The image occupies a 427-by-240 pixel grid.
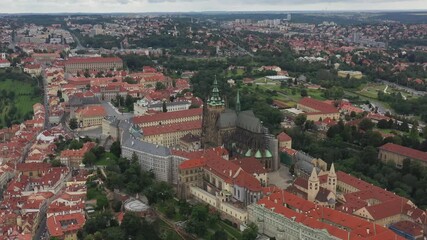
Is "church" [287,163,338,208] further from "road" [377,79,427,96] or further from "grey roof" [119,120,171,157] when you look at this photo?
"road" [377,79,427,96]

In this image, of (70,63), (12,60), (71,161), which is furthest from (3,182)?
(12,60)

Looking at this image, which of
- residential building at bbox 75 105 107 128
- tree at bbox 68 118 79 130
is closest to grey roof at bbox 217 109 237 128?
residential building at bbox 75 105 107 128

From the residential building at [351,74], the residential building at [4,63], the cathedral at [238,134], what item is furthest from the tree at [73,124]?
the residential building at [351,74]

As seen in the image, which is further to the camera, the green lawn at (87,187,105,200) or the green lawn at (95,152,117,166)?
the green lawn at (95,152,117,166)

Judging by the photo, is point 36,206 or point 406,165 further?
point 406,165

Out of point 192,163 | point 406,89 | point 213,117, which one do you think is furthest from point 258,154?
point 406,89

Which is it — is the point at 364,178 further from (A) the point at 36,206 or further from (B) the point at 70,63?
(B) the point at 70,63

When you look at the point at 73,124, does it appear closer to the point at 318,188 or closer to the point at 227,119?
the point at 227,119
